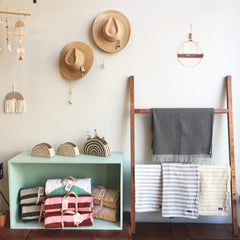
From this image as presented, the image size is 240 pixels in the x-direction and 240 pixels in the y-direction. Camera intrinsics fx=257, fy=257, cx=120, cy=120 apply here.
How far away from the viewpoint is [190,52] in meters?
1.91

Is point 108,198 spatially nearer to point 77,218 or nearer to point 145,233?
point 77,218

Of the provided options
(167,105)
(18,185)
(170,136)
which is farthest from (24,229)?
(167,105)

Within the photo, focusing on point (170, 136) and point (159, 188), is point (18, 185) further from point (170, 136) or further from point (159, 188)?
point (170, 136)

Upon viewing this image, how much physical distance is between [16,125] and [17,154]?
0.74 ft

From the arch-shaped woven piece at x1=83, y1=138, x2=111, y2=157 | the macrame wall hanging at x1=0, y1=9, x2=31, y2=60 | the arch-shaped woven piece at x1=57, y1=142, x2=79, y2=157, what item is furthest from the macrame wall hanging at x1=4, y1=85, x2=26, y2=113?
the arch-shaped woven piece at x1=83, y1=138, x2=111, y2=157

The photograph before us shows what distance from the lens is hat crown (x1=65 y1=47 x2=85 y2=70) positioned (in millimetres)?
1823

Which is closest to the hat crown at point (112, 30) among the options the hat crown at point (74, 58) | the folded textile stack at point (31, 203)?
the hat crown at point (74, 58)

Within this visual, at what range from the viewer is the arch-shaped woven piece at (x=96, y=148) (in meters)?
1.78

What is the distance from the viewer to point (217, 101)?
193 cm

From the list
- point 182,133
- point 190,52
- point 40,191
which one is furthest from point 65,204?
point 190,52

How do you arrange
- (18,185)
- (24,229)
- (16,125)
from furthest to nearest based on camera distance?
(16,125), (18,185), (24,229)

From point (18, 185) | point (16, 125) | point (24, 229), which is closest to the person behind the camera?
point (24, 229)

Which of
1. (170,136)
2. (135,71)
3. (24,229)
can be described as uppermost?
(135,71)

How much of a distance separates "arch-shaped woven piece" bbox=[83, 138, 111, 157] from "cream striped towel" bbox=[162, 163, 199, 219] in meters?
0.43
